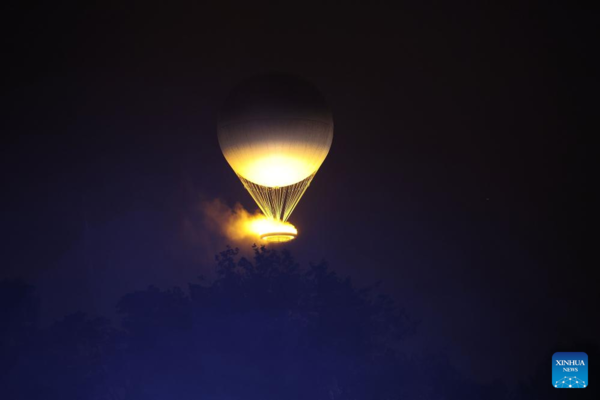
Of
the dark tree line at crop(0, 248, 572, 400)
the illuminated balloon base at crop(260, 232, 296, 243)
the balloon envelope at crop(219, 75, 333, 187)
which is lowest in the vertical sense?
the dark tree line at crop(0, 248, 572, 400)

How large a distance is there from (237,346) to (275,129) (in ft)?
8.44

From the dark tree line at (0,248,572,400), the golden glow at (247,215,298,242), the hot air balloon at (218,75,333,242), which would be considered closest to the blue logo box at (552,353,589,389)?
the dark tree line at (0,248,572,400)

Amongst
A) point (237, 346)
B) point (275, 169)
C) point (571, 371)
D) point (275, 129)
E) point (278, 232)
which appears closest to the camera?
point (275, 129)

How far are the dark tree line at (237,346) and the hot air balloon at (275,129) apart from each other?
1.49m

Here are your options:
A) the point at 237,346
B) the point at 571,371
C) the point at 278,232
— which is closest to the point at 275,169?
the point at 278,232

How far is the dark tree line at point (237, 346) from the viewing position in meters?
8.44

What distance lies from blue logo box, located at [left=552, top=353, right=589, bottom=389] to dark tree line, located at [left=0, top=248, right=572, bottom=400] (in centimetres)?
39

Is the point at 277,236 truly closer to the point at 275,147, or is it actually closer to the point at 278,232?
the point at 278,232

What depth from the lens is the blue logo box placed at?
896 centimetres

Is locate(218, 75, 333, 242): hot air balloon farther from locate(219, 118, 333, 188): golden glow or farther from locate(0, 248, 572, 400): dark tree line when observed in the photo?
locate(0, 248, 572, 400): dark tree line

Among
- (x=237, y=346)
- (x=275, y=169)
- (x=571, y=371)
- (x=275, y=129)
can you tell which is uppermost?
(x=275, y=129)

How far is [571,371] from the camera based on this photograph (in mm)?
8977

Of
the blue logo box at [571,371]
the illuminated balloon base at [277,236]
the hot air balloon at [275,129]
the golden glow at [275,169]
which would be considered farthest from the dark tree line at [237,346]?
the hot air balloon at [275,129]

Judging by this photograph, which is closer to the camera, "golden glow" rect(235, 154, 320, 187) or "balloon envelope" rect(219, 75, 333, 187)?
"balloon envelope" rect(219, 75, 333, 187)
